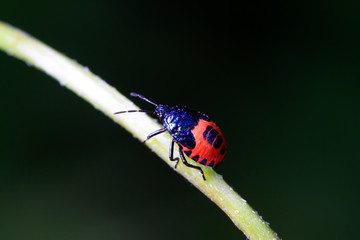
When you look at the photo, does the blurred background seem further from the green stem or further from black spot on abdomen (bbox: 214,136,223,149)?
the green stem

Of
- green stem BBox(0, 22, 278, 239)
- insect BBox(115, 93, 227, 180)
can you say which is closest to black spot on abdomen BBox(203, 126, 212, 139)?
insect BBox(115, 93, 227, 180)

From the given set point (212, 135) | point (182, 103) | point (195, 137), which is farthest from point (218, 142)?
point (182, 103)

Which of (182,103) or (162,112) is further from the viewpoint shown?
(182,103)

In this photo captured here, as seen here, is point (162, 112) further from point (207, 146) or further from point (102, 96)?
point (102, 96)

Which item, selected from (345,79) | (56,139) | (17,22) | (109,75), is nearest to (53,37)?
(17,22)

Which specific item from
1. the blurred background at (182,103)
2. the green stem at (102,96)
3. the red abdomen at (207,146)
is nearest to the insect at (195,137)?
the red abdomen at (207,146)
